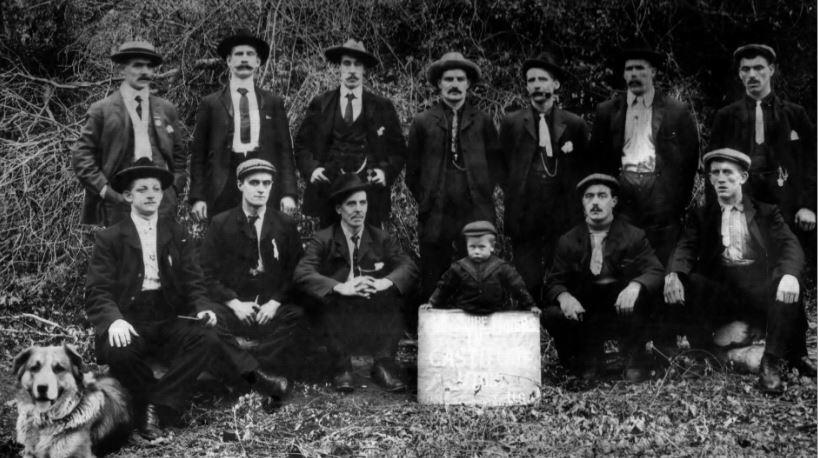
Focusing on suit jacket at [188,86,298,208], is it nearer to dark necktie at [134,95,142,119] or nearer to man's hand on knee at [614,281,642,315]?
dark necktie at [134,95,142,119]

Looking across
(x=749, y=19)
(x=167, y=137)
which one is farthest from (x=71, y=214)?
(x=749, y=19)

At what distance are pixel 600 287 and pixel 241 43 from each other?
300 centimetres

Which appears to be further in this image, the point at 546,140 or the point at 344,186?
the point at 546,140

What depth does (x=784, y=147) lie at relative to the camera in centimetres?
624

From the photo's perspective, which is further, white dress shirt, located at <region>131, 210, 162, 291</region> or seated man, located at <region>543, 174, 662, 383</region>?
seated man, located at <region>543, 174, 662, 383</region>

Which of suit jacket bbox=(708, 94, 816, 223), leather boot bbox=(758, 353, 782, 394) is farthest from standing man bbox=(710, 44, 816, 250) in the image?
leather boot bbox=(758, 353, 782, 394)

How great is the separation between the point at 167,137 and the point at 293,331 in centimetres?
156

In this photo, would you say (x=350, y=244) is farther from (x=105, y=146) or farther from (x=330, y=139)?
(x=105, y=146)

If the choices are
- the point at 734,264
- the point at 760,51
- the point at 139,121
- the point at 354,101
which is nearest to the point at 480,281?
the point at 354,101

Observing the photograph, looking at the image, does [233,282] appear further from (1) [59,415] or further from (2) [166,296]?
(1) [59,415]

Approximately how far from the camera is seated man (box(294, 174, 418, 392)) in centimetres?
593

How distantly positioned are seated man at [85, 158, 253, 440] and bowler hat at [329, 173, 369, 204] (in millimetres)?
985

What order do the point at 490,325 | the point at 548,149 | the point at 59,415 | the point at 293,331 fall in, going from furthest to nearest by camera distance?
the point at 548,149
the point at 293,331
the point at 490,325
the point at 59,415

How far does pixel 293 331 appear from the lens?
595 centimetres
